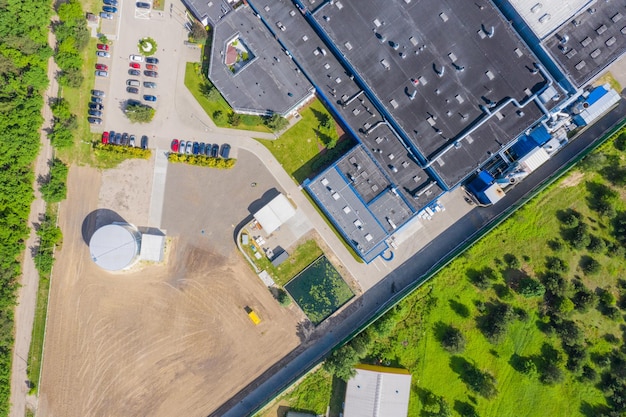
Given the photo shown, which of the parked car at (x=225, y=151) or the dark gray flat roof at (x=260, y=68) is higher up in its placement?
the dark gray flat roof at (x=260, y=68)

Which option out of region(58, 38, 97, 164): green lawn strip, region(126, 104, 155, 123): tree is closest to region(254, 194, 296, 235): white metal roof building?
region(126, 104, 155, 123): tree

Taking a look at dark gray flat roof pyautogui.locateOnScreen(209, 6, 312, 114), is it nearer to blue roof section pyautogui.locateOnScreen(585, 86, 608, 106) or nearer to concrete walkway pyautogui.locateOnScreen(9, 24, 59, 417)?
concrete walkway pyautogui.locateOnScreen(9, 24, 59, 417)

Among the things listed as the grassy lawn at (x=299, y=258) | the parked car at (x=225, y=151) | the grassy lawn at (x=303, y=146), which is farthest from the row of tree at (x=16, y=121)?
the grassy lawn at (x=303, y=146)

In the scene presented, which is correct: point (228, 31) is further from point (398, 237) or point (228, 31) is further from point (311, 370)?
point (311, 370)

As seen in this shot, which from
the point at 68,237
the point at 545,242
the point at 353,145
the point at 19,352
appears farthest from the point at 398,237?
the point at 19,352

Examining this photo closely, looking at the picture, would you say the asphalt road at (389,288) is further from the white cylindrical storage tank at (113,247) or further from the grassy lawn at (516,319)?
the white cylindrical storage tank at (113,247)

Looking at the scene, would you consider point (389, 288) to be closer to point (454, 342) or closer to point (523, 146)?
point (454, 342)
